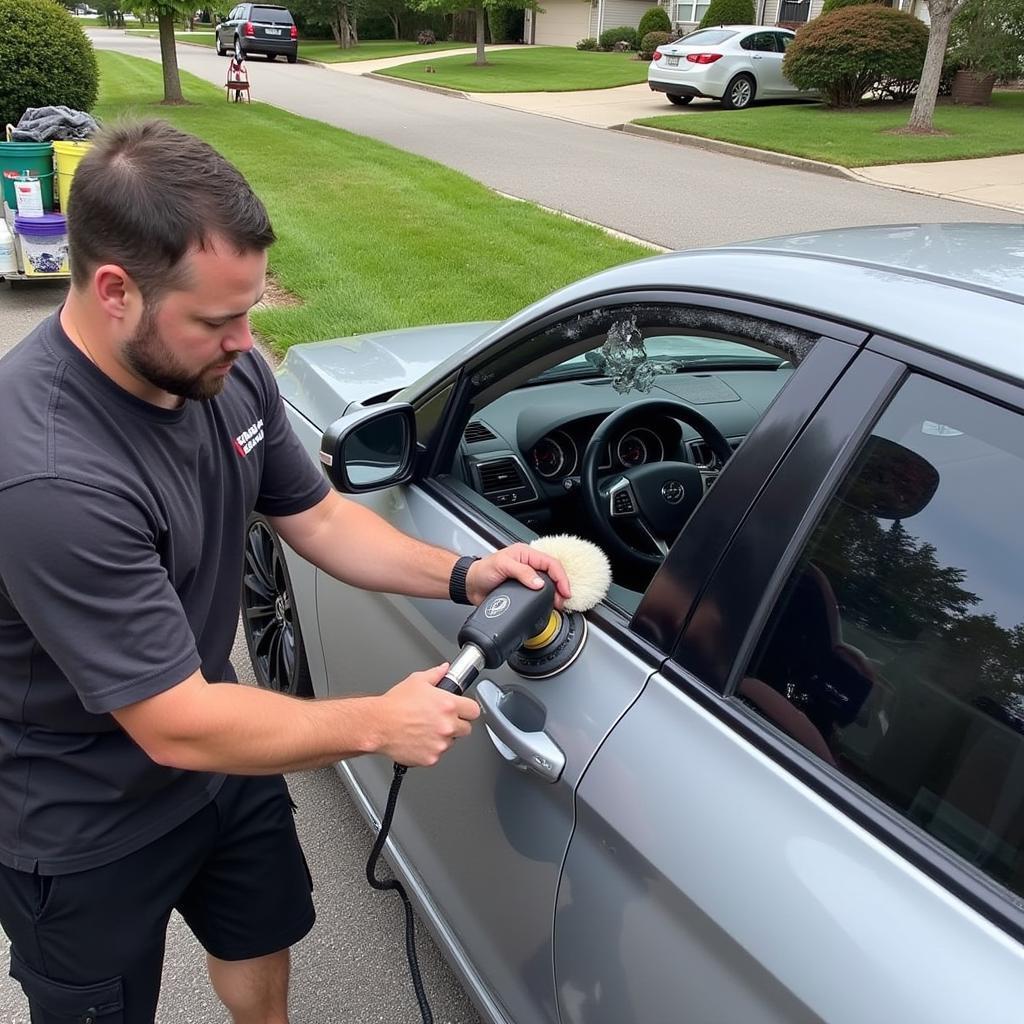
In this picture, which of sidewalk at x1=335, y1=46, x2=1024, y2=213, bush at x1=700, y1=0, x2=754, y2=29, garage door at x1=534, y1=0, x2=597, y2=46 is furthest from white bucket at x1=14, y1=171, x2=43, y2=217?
garage door at x1=534, y1=0, x2=597, y2=46

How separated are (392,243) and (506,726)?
311 inches

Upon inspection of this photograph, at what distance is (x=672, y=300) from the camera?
1763 millimetres

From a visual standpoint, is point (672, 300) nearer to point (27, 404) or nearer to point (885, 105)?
point (27, 404)

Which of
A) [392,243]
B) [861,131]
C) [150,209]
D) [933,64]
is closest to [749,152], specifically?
[861,131]

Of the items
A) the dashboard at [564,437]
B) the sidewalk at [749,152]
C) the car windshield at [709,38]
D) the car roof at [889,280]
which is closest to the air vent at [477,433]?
the dashboard at [564,437]

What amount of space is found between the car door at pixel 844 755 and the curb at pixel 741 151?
12994 mm

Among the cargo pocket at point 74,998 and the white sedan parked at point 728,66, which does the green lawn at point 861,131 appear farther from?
the cargo pocket at point 74,998

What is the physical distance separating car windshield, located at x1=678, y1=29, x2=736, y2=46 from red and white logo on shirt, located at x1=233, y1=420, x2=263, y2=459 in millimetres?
21623

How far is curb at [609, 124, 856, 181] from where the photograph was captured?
13.5 metres

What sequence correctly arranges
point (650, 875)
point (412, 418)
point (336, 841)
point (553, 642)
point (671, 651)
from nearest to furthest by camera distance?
point (650, 875)
point (671, 651)
point (553, 642)
point (412, 418)
point (336, 841)

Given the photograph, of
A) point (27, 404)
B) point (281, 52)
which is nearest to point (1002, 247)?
point (27, 404)

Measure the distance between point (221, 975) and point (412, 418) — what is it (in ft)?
4.21

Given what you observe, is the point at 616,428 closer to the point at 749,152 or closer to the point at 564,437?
the point at 564,437

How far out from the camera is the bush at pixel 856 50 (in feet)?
60.4
